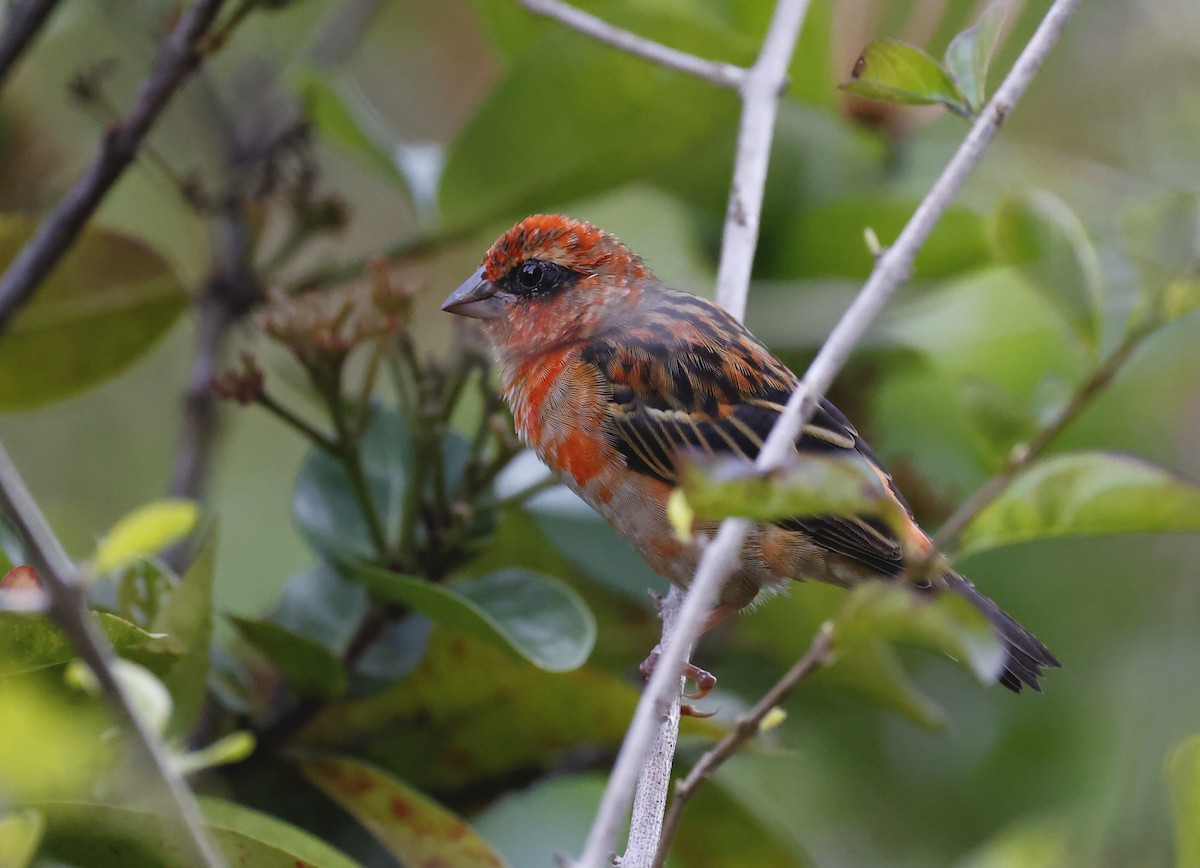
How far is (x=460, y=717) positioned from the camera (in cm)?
267

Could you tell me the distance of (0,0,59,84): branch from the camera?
2705mm

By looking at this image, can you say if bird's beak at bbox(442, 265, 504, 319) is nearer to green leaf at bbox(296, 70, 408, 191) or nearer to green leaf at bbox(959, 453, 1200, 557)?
green leaf at bbox(296, 70, 408, 191)

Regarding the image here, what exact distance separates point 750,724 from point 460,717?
124 cm

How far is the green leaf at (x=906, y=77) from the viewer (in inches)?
73.8

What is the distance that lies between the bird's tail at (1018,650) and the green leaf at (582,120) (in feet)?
4.10

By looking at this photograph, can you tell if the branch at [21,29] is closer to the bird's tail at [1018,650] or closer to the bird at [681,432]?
the bird at [681,432]

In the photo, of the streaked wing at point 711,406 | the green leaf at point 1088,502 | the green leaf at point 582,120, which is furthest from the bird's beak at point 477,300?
the green leaf at point 1088,502

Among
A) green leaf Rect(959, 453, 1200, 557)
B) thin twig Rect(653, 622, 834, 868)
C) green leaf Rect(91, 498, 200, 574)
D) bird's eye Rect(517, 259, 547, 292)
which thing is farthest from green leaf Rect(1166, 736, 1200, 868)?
bird's eye Rect(517, 259, 547, 292)

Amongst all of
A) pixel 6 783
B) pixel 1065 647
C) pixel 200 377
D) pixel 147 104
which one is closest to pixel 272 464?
pixel 200 377

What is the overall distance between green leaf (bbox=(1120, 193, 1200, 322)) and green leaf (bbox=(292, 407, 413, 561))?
153 cm

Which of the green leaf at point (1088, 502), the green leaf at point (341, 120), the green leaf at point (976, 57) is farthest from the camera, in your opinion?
the green leaf at point (341, 120)

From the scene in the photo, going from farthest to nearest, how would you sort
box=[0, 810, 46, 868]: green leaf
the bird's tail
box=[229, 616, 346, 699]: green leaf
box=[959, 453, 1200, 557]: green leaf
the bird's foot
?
the bird's foot → the bird's tail → box=[229, 616, 346, 699]: green leaf → box=[959, 453, 1200, 557]: green leaf → box=[0, 810, 46, 868]: green leaf

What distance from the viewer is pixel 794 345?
10.7 ft

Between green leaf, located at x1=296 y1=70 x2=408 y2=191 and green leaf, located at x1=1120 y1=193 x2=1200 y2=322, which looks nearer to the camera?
green leaf, located at x1=1120 y1=193 x2=1200 y2=322
